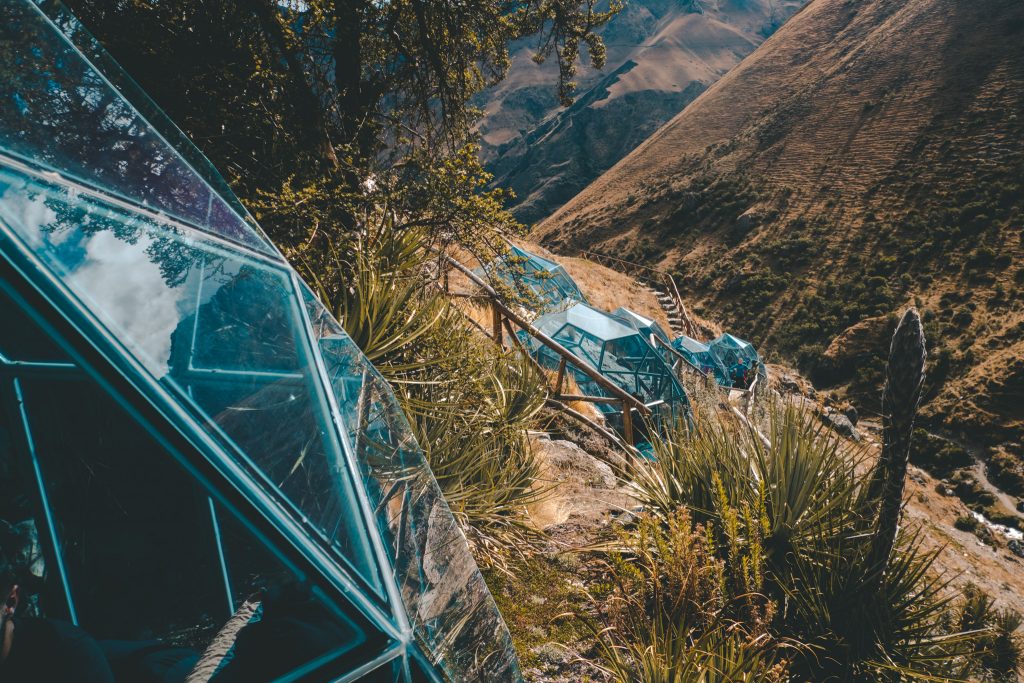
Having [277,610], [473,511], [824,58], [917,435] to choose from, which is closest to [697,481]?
[473,511]

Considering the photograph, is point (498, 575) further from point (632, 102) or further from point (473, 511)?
point (632, 102)

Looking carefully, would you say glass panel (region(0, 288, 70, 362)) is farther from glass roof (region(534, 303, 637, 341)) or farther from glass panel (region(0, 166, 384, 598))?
glass roof (region(534, 303, 637, 341))

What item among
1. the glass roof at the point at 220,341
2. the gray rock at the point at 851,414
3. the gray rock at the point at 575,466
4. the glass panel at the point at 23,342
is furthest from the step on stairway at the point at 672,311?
the glass panel at the point at 23,342

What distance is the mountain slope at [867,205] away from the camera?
30.9 meters

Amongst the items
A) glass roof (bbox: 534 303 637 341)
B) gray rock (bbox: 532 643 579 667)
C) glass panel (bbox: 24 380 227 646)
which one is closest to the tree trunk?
gray rock (bbox: 532 643 579 667)

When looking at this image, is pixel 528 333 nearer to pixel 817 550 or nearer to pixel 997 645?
pixel 817 550

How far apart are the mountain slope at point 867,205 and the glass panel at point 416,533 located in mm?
34610

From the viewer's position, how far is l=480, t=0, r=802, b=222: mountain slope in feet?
431

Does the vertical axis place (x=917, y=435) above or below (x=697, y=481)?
below

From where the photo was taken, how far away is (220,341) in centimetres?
127

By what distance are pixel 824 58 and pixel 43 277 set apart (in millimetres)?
82059

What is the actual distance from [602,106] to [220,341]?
156681 mm

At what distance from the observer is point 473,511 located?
343 cm

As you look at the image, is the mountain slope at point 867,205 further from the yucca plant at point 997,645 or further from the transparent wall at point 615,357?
the yucca plant at point 997,645
